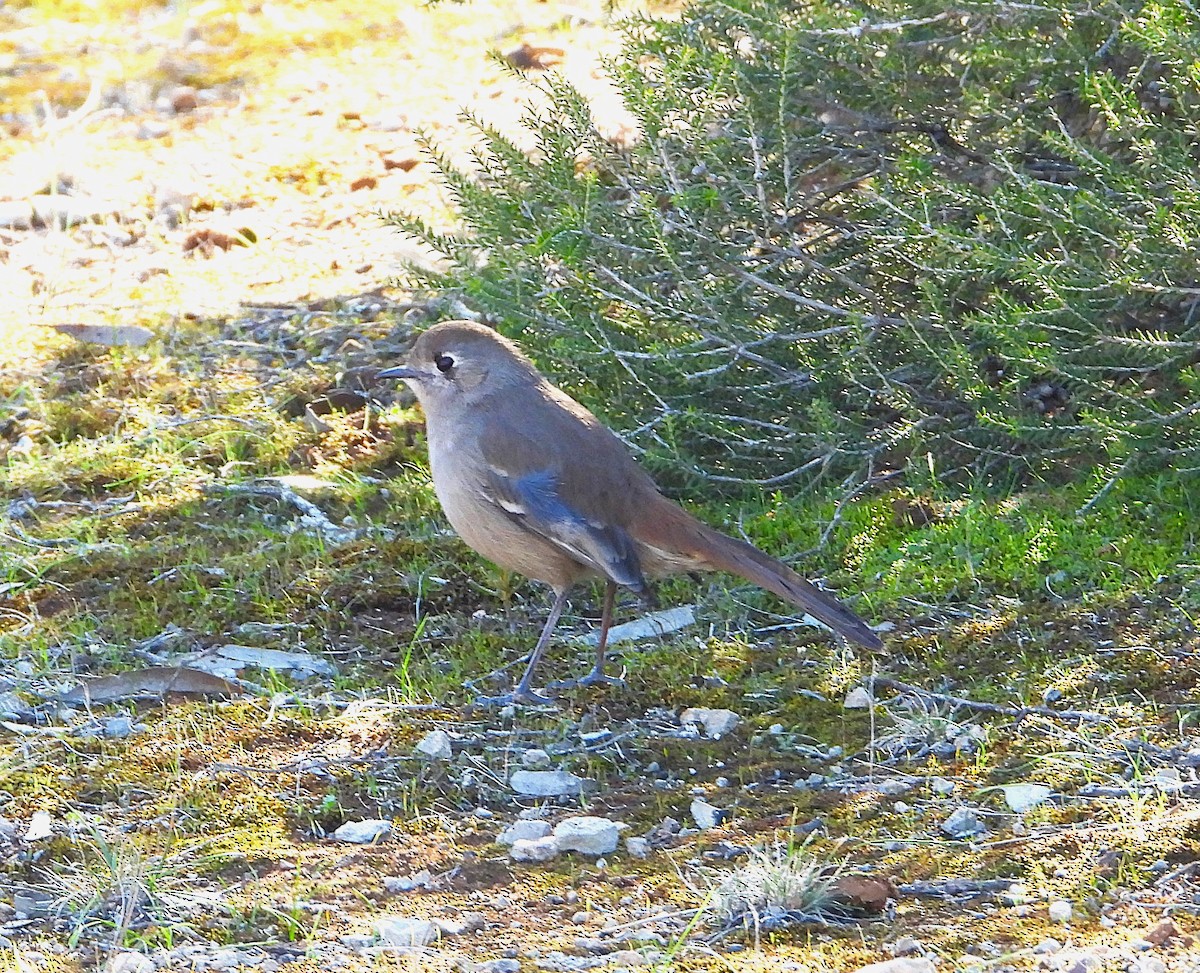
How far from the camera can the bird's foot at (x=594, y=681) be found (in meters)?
4.94

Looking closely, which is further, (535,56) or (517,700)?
(535,56)

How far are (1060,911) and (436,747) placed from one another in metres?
1.74

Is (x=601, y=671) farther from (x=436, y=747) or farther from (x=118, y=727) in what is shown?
(x=118, y=727)

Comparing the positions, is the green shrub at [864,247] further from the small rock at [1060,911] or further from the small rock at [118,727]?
the small rock at [118,727]

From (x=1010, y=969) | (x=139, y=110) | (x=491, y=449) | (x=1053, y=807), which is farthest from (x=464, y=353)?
(x=139, y=110)

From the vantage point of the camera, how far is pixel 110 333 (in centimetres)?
750

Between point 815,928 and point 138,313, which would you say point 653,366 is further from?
point 138,313

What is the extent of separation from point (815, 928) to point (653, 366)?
2584 millimetres

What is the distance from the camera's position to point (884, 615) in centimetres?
507

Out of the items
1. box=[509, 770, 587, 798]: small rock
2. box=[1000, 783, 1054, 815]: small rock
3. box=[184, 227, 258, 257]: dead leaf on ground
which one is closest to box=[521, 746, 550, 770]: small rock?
box=[509, 770, 587, 798]: small rock

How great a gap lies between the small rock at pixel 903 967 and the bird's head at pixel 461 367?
2590 mm

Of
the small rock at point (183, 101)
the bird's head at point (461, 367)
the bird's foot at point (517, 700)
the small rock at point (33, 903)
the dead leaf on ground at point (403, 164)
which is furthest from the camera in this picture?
the small rock at point (183, 101)

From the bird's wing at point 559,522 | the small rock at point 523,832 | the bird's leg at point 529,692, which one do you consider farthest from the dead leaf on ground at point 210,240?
the small rock at point 523,832

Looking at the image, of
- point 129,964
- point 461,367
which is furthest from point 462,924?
point 461,367
